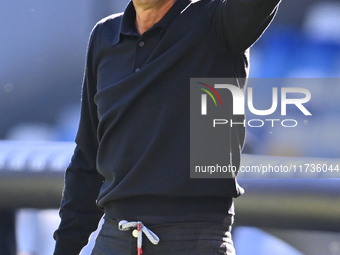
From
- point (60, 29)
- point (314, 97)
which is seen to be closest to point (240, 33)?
point (314, 97)

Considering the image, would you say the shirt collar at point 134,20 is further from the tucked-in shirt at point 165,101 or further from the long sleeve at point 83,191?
the long sleeve at point 83,191

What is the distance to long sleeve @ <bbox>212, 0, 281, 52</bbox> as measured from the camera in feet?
5.52

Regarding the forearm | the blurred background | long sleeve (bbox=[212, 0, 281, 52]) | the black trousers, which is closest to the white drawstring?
the black trousers

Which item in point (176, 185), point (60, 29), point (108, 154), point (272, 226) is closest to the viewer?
point (176, 185)

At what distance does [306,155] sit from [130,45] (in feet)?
4.96

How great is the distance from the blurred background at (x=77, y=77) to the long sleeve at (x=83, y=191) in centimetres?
125

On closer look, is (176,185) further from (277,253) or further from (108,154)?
(277,253)

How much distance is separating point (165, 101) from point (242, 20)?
0.82 feet

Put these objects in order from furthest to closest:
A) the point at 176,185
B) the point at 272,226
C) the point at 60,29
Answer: the point at 60,29 < the point at 272,226 < the point at 176,185

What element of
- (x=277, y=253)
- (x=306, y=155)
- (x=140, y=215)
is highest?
(x=140, y=215)

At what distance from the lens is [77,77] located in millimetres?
3656

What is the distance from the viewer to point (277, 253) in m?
3.25

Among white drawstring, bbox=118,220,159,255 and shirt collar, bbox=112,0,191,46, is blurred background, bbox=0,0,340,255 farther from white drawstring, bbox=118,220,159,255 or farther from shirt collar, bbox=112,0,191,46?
white drawstring, bbox=118,220,159,255

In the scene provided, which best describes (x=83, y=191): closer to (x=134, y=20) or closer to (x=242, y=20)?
(x=134, y=20)
